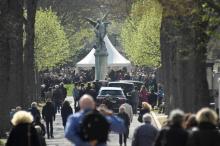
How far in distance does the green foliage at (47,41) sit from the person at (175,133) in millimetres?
50937

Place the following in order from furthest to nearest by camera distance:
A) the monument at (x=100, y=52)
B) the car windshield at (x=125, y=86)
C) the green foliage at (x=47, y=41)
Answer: the monument at (x=100, y=52), the green foliage at (x=47, y=41), the car windshield at (x=125, y=86)

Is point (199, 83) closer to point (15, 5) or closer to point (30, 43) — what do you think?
point (15, 5)

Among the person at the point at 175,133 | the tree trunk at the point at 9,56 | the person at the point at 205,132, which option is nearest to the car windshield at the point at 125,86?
the tree trunk at the point at 9,56

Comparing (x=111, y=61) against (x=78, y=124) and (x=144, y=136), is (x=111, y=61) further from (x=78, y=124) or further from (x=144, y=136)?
(x=78, y=124)

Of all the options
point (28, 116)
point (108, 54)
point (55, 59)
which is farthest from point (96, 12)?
point (28, 116)

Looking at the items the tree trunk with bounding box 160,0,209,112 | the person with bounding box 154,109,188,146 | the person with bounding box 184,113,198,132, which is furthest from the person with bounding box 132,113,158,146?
the tree trunk with bounding box 160,0,209,112

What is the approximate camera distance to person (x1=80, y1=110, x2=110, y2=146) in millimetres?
15938

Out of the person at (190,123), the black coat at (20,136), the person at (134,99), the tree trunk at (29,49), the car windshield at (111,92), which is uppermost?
the tree trunk at (29,49)

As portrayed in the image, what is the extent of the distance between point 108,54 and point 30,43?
35.3m

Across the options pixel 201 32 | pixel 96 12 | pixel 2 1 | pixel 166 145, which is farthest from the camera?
pixel 96 12

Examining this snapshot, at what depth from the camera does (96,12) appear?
363 feet

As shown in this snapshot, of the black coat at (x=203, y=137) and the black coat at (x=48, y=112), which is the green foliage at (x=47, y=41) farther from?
the black coat at (x=203, y=137)

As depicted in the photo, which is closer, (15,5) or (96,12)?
(15,5)

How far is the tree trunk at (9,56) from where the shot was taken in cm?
3694
